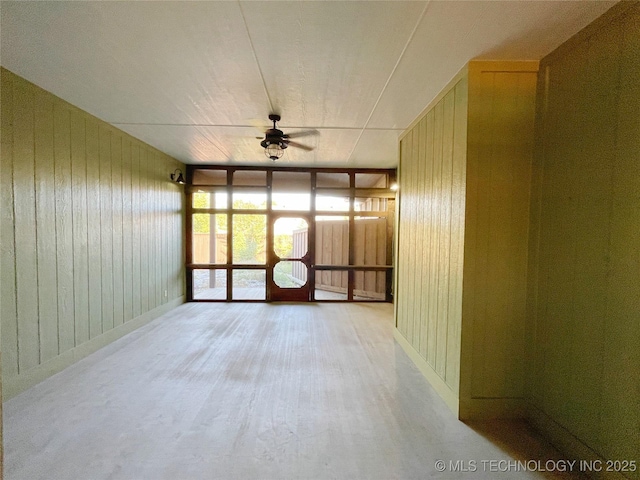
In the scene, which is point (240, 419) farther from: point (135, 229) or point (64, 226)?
point (135, 229)

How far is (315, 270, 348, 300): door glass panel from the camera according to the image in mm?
6055

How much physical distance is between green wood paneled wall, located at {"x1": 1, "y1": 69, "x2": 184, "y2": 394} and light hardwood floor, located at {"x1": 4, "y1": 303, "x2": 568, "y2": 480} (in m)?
0.43

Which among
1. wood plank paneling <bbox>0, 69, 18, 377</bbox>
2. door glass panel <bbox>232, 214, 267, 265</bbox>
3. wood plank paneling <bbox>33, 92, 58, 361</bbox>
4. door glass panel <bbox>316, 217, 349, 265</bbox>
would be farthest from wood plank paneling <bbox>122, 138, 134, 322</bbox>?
door glass panel <bbox>316, 217, 349, 265</bbox>

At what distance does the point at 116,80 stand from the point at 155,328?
310 centimetres

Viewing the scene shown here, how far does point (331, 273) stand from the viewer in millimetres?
6250

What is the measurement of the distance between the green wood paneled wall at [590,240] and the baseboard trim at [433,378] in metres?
0.56

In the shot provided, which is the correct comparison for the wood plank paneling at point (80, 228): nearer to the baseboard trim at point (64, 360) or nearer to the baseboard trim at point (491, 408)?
the baseboard trim at point (64, 360)

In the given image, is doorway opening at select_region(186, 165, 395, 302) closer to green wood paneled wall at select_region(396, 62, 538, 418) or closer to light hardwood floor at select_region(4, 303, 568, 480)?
light hardwood floor at select_region(4, 303, 568, 480)

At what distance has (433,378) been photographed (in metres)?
2.54

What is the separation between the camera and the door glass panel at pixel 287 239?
5629 mm

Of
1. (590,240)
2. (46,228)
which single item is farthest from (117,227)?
(590,240)

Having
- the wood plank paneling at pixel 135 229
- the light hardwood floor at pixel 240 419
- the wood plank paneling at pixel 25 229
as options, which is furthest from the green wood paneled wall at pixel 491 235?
the wood plank paneling at pixel 135 229

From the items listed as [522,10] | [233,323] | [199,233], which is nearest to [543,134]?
[522,10]

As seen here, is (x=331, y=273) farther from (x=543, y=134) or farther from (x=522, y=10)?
(x=522, y=10)
